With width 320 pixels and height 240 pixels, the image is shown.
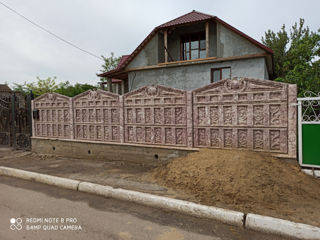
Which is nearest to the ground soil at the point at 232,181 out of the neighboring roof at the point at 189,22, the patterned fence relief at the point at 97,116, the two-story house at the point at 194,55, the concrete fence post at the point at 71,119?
the patterned fence relief at the point at 97,116

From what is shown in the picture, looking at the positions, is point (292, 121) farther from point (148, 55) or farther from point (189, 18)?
point (148, 55)

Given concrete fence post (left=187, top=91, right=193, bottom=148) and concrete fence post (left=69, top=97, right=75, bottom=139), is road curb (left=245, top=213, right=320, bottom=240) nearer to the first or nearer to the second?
concrete fence post (left=187, top=91, right=193, bottom=148)

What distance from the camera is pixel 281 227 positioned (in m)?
2.91

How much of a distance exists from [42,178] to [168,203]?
3819 mm

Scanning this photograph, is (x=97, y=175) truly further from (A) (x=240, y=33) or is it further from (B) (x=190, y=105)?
(A) (x=240, y=33)

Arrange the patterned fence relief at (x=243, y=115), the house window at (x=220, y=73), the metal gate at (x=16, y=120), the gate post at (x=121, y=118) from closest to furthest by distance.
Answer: the patterned fence relief at (x=243, y=115), the gate post at (x=121, y=118), the metal gate at (x=16, y=120), the house window at (x=220, y=73)

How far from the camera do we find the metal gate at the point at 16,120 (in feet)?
32.2

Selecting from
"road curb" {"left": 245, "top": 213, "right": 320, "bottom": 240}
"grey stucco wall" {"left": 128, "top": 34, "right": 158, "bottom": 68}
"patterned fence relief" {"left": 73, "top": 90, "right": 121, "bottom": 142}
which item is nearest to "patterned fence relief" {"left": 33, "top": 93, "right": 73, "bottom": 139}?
"patterned fence relief" {"left": 73, "top": 90, "right": 121, "bottom": 142}

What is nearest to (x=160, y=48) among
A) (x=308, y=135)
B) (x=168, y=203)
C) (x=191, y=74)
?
(x=191, y=74)

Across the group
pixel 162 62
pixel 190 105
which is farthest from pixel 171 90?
pixel 162 62

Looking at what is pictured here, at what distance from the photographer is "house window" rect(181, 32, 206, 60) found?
1277 centimetres

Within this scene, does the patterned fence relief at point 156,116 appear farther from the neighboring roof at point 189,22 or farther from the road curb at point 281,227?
the neighboring roof at point 189,22

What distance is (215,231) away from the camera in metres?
3.02

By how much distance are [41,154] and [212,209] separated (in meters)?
8.44
